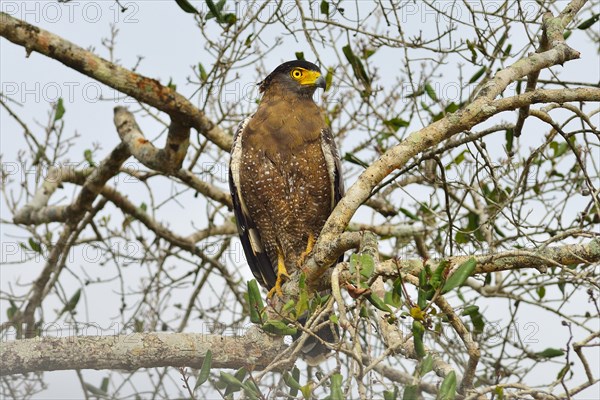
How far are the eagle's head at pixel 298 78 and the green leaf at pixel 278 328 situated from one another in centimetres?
278

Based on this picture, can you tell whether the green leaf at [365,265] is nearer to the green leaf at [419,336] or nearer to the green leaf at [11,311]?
the green leaf at [419,336]

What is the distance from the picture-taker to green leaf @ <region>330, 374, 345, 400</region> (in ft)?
8.30

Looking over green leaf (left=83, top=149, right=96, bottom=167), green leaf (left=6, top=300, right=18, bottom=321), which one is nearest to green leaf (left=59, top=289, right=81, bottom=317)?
green leaf (left=6, top=300, right=18, bottom=321)

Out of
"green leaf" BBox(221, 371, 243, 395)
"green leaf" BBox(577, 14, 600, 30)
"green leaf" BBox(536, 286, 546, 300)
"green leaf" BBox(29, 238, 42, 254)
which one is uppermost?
"green leaf" BBox(577, 14, 600, 30)

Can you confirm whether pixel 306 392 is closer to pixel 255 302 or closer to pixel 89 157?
pixel 255 302

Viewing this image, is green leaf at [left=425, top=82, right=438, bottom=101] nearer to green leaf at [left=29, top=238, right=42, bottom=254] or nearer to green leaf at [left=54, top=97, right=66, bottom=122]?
green leaf at [left=54, top=97, right=66, bottom=122]

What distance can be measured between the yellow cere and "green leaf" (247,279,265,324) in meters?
2.82

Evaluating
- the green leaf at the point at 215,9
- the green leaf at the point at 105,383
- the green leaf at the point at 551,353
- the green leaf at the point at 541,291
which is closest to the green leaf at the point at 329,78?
the green leaf at the point at 215,9

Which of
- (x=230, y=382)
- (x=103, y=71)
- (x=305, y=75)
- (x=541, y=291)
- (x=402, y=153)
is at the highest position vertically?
(x=305, y=75)

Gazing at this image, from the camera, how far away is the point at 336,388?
2553mm

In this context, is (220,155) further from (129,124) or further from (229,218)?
(129,124)

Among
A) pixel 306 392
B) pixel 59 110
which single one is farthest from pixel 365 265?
pixel 59 110

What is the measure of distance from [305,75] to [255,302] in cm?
294

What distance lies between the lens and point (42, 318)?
20.1 feet
